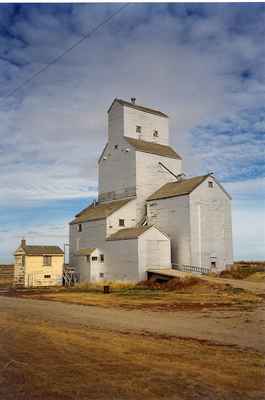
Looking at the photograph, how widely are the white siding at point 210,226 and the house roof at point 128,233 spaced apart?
486 cm

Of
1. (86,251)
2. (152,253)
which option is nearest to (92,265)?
(86,251)

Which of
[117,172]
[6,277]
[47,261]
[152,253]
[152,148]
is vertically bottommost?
[6,277]

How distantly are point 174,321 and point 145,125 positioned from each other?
116ft

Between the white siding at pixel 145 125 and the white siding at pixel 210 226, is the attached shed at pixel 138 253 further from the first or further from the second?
the white siding at pixel 145 125

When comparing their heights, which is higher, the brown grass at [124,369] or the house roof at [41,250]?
the house roof at [41,250]

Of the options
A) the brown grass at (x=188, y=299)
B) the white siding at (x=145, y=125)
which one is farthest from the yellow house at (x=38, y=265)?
the white siding at (x=145, y=125)

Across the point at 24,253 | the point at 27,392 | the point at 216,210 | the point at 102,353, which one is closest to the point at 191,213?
the point at 216,210

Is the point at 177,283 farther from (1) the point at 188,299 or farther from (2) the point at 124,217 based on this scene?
(2) the point at 124,217

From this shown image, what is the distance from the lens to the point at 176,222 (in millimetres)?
40312

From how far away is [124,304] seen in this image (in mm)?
22031

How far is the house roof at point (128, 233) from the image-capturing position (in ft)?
123

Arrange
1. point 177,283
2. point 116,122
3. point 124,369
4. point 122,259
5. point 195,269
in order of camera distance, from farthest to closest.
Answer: point 116,122 → point 122,259 → point 195,269 → point 177,283 → point 124,369

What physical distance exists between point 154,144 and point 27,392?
42539 mm

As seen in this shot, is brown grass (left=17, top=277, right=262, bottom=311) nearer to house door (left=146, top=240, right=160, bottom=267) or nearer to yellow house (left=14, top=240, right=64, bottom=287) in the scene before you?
house door (left=146, top=240, right=160, bottom=267)
